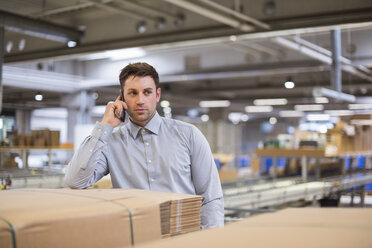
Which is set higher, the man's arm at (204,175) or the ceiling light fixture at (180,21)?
the ceiling light fixture at (180,21)

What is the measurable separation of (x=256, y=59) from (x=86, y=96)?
5869mm

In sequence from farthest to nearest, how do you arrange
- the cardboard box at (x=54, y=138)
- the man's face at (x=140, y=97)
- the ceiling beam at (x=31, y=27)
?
the cardboard box at (x=54, y=138), the ceiling beam at (x=31, y=27), the man's face at (x=140, y=97)

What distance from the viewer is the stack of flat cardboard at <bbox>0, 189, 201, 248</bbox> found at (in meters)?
0.91

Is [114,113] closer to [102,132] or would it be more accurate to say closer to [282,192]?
[102,132]

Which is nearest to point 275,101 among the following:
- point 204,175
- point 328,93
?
point 328,93

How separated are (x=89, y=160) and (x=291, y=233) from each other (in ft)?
3.65

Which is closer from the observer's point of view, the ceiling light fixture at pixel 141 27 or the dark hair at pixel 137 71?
the dark hair at pixel 137 71

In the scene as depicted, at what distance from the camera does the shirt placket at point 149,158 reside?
5.60 ft

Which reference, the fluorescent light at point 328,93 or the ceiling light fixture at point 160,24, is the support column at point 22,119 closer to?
the ceiling light fixture at point 160,24

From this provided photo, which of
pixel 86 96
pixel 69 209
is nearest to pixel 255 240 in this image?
pixel 69 209

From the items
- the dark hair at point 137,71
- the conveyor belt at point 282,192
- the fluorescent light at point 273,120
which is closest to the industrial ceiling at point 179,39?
the conveyor belt at point 282,192

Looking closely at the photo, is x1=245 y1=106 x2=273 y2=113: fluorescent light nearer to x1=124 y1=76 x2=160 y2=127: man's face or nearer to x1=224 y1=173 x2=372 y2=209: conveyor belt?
x1=224 y1=173 x2=372 y2=209: conveyor belt

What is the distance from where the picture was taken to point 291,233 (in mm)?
747

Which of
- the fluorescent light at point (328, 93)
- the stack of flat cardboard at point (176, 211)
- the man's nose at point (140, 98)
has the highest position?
the fluorescent light at point (328, 93)
